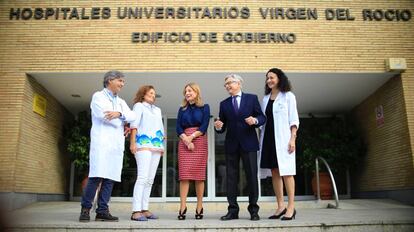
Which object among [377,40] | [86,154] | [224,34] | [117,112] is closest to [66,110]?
[86,154]

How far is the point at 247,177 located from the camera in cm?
449

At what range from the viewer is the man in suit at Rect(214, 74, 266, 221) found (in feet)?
14.6

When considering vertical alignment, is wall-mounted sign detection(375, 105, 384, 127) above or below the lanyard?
above

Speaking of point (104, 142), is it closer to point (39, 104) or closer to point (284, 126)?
point (284, 126)

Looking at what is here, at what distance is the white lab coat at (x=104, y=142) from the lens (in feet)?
14.1

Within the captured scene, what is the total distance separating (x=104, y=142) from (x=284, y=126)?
219 cm

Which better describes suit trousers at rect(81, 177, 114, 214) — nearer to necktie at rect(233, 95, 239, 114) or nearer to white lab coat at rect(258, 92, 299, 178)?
necktie at rect(233, 95, 239, 114)

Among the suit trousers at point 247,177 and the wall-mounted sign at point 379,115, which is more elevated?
the wall-mounted sign at point 379,115

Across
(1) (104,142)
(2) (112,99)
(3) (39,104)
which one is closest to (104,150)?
(1) (104,142)

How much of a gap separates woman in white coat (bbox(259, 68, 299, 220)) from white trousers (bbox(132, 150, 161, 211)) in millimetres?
1419

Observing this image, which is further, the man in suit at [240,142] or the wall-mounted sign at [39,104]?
the wall-mounted sign at [39,104]

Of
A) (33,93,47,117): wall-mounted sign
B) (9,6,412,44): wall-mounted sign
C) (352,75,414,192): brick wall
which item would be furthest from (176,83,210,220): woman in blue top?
(352,75,414,192): brick wall

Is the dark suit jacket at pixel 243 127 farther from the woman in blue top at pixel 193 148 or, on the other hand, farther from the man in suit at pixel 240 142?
the woman in blue top at pixel 193 148

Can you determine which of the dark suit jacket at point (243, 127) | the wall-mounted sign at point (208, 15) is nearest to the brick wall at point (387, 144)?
the wall-mounted sign at point (208, 15)
